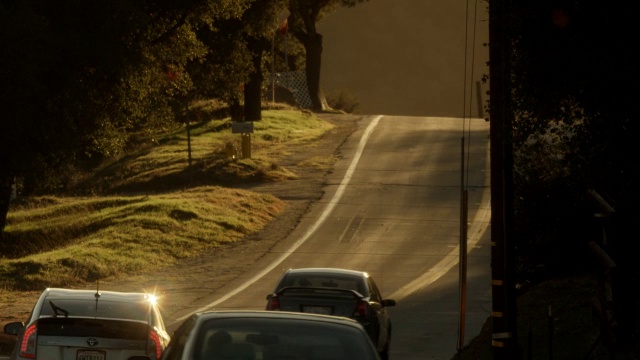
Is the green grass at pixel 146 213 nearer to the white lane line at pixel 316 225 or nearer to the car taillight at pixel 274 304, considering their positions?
the white lane line at pixel 316 225

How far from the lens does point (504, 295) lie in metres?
13.7

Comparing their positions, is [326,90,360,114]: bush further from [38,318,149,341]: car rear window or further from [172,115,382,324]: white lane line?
[38,318,149,341]: car rear window

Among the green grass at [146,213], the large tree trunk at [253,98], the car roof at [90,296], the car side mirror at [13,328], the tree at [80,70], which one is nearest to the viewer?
the car roof at [90,296]

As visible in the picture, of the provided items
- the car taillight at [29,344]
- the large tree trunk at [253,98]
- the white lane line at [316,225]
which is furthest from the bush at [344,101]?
the car taillight at [29,344]

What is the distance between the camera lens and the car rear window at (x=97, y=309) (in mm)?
12516

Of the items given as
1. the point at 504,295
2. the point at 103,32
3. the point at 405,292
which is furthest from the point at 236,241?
the point at 504,295

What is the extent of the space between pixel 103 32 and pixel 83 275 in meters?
6.71

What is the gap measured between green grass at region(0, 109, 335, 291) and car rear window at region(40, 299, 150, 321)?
16.5 m

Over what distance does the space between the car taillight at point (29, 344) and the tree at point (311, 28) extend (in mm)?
57560

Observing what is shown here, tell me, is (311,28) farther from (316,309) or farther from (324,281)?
(316,309)

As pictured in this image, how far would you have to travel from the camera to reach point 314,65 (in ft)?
257

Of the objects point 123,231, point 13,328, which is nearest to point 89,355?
point 13,328

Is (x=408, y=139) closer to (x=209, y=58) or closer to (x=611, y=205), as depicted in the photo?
(x=209, y=58)

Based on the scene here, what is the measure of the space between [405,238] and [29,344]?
2417 centimetres
